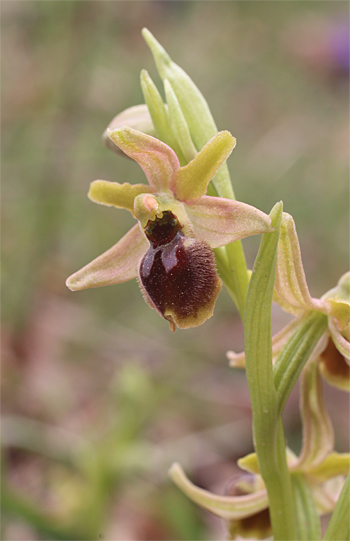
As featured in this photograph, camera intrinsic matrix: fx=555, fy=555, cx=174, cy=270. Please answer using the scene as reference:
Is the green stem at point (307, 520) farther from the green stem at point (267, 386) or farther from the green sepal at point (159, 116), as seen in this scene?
the green sepal at point (159, 116)

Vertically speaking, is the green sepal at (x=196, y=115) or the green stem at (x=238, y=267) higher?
the green sepal at (x=196, y=115)

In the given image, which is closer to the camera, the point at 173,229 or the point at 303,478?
the point at 173,229

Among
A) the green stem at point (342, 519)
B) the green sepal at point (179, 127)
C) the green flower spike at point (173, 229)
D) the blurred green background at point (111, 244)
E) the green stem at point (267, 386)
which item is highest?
the green sepal at point (179, 127)

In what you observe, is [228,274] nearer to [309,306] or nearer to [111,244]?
[309,306]

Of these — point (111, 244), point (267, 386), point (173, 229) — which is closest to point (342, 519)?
point (267, 386)

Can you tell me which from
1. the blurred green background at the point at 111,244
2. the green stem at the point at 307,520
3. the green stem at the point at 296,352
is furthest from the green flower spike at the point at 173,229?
the blurred green background at the point at 111,244

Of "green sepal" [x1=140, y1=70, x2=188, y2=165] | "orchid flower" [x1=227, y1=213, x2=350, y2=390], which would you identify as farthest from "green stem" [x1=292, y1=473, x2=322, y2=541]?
"green sepal" [x1=140, y1=70, x2=188, y2=165]
